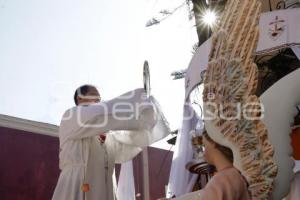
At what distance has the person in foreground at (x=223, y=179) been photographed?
1.93 meters

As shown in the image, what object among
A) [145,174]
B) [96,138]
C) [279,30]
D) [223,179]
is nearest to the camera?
[223,179]

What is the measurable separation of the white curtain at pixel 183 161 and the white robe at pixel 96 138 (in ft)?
3.59

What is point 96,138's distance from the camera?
3.79m

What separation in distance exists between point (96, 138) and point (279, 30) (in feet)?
6.73

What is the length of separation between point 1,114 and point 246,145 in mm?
6471

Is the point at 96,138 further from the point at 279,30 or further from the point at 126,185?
the point at 279,30

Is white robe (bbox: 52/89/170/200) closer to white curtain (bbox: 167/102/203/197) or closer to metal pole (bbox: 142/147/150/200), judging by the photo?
white curtain (bbox: 167/102/203/197)

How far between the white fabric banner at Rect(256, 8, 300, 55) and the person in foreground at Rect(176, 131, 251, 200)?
2.51m

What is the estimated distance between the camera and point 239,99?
2143 millimetres

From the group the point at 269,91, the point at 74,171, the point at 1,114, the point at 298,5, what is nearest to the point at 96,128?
the point at 74,171

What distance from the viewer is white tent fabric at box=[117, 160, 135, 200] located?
13.6 ft

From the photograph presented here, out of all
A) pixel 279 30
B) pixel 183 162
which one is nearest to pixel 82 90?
pixel 183 162

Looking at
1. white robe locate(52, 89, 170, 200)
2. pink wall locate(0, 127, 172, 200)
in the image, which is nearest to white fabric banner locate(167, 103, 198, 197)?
white robe locate(52, 89, 170, 200)

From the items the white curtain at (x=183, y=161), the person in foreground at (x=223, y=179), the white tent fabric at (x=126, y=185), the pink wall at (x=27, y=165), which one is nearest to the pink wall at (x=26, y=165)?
the pink wall at (x=27, y=165)
